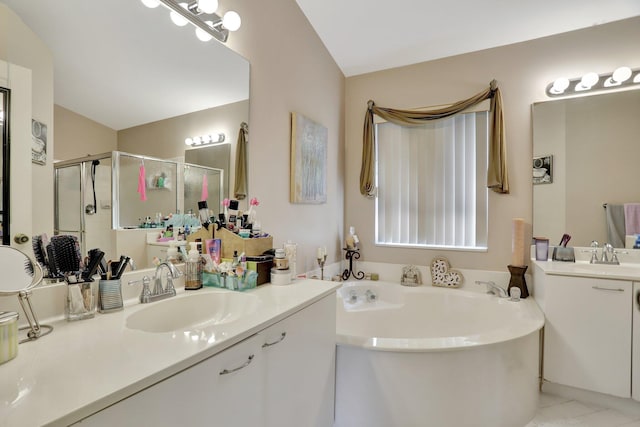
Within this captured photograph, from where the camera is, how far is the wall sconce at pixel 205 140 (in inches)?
62.8

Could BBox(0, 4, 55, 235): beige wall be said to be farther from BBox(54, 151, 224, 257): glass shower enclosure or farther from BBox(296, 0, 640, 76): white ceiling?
BBox(296, 0, 640, 76): white ceiling

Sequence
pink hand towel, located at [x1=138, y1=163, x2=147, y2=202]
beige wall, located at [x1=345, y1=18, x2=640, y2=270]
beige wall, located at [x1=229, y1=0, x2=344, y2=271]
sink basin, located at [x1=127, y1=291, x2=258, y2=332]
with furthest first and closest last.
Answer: beige wall, located at [x1=345, y1=18, x2=640, y2=270] < beige wall, located at [x1=229, y1=0, x2=344, y2=271] < pink hand towel, located at [x1=138, y1=163, x2=147, y2=202] < sink basin, located at [x1=127, y1=291, x2=258, y2=332]

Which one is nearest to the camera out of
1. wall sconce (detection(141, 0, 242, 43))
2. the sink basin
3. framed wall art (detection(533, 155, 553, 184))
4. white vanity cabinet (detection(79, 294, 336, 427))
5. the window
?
white vanity cabinet (detection(79, 294, 336, 427))

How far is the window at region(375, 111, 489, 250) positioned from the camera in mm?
2672

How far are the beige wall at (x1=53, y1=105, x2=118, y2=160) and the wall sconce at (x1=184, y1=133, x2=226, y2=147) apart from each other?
0.36m

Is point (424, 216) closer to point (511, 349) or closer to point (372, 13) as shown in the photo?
point (511, 349)

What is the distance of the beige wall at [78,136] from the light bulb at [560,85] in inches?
114

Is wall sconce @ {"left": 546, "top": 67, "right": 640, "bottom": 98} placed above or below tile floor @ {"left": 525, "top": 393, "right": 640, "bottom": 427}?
above

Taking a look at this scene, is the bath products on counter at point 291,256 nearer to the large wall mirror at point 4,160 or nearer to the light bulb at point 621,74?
the large wall mirror at point 4,160

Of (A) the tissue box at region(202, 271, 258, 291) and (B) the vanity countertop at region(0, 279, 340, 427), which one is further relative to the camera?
(A) the tissue box at region(202, 271, 258, 291)

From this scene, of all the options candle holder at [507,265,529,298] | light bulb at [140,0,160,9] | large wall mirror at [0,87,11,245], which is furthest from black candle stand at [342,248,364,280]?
large wall mirror at [0,87,11,245]

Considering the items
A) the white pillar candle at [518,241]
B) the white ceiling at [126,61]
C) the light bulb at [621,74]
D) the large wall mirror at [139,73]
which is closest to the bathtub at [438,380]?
the white pillar candle at [518,241]

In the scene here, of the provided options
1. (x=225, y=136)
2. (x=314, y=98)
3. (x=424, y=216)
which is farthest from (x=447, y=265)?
(x=225, y=136)

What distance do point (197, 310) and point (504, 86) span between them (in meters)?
2.76
